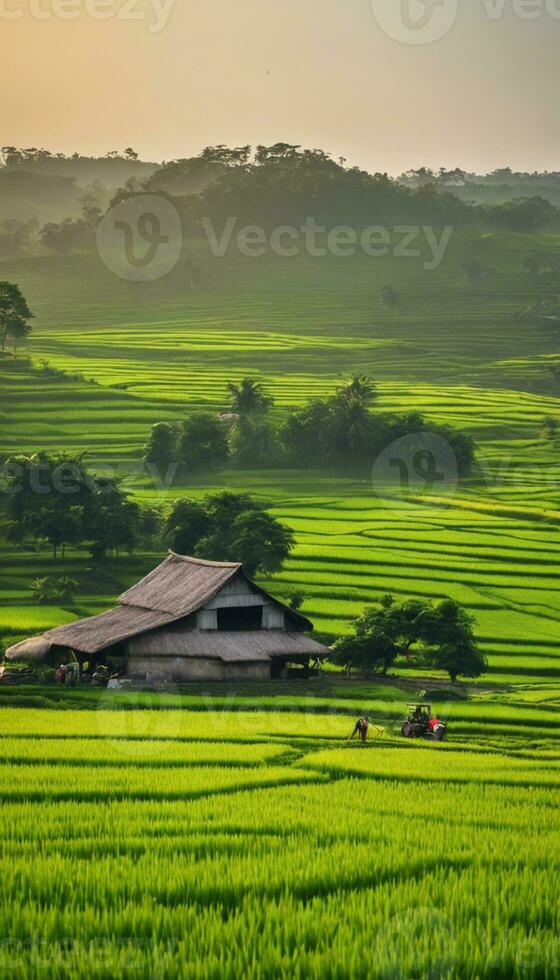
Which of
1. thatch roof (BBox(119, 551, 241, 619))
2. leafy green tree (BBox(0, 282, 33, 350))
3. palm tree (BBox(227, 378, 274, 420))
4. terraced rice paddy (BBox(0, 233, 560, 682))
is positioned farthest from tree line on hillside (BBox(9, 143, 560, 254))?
thatch roof (BBox(119, 551, 241, 619))

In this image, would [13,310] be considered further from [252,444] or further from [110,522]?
[110,522]

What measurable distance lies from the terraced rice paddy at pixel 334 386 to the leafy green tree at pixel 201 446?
1.22 m

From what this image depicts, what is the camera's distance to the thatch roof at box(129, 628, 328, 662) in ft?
88.5

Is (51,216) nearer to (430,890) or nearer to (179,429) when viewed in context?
(179,429)

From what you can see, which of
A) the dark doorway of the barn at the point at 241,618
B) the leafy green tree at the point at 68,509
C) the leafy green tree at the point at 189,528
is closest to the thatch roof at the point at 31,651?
the dark doorway of the barn at the point at 241,618

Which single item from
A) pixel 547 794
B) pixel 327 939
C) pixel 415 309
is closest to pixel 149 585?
pixel 547 794

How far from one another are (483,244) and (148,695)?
85.5 metres

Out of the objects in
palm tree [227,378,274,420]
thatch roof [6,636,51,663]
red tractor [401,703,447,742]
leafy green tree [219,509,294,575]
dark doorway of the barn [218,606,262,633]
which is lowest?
red tractor [401,703,447,742]

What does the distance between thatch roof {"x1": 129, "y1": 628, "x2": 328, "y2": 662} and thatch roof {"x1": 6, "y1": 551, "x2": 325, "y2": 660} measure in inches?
4.9

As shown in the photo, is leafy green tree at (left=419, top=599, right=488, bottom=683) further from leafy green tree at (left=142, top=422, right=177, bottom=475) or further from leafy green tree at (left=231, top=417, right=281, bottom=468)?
leafy green tree at (left=231, top=417, right=281, bottom=468)

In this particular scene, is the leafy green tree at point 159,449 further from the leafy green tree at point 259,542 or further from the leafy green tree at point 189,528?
the leafy green tree at point 259,542

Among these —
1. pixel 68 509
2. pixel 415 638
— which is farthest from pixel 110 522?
pixel 415 638

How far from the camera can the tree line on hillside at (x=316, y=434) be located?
2024 inches

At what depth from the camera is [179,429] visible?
52.2 meters
